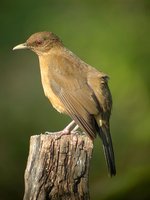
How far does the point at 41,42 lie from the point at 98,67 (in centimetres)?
219

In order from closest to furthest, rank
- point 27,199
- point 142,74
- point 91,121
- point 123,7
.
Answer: point 27,199
point 91,121
point 142,74
point 123,7

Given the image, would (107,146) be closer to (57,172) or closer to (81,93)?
(81,93)

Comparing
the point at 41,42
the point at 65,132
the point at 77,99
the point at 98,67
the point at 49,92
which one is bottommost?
the point at 65,132

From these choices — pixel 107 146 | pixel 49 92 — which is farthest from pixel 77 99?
pixel 107 146

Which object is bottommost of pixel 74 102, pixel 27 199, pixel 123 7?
pixel 27 199

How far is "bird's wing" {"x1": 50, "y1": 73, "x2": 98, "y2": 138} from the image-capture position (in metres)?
9.76

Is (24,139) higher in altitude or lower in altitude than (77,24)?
lower

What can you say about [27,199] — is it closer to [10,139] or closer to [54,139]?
[54,139]

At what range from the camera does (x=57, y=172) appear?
8.55 m

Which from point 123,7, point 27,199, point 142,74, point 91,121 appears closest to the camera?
point 27,199

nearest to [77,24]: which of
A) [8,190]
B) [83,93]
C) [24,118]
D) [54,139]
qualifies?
[24,118]

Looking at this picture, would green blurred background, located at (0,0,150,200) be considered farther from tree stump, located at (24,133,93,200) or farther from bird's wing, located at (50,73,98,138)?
tree stump, located at (24,133,93,200)

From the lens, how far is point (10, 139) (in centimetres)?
1453

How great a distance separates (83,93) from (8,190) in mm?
3994
